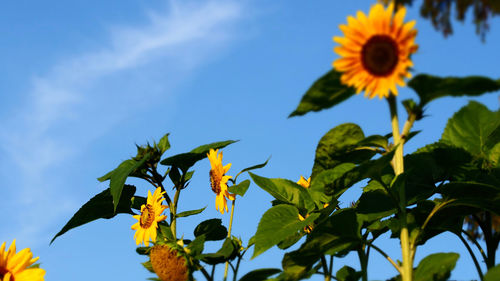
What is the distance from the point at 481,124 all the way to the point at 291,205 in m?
0.88

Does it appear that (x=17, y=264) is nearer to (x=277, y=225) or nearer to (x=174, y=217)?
(x=174, y=217)

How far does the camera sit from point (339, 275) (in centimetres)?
293


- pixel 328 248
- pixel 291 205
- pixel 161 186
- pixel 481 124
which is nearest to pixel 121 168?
pixel 161 186

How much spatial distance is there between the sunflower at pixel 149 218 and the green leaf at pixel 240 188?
301 mm

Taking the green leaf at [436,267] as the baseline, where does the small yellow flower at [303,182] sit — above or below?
above

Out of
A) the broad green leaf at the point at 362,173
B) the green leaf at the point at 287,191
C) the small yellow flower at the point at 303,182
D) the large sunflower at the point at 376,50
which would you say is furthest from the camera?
the small yellow flower at the point at 303,182

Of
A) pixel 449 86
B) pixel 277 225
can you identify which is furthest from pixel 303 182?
pixel 449 86

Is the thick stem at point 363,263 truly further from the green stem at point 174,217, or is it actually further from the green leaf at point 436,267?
the green stem at point 174,217

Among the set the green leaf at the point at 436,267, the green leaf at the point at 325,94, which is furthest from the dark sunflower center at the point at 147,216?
the green leaf at the point at 436,267

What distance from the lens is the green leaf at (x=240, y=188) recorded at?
267 centimetres

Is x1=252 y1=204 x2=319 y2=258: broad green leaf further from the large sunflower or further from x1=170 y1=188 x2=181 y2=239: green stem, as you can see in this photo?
the large sunflower

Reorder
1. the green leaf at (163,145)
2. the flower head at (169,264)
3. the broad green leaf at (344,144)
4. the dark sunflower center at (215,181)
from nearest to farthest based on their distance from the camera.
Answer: the broad green leaf at (344,144)
the flower head at (169,264)
the green leaf at (163,145)
the dark sunflower center at (215,181)

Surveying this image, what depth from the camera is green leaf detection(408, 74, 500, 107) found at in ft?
6.03

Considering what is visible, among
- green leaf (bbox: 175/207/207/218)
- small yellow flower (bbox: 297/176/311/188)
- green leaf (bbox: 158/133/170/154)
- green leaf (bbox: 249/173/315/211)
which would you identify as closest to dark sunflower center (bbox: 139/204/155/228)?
green leaf (bbox: 175/207/207/218)
